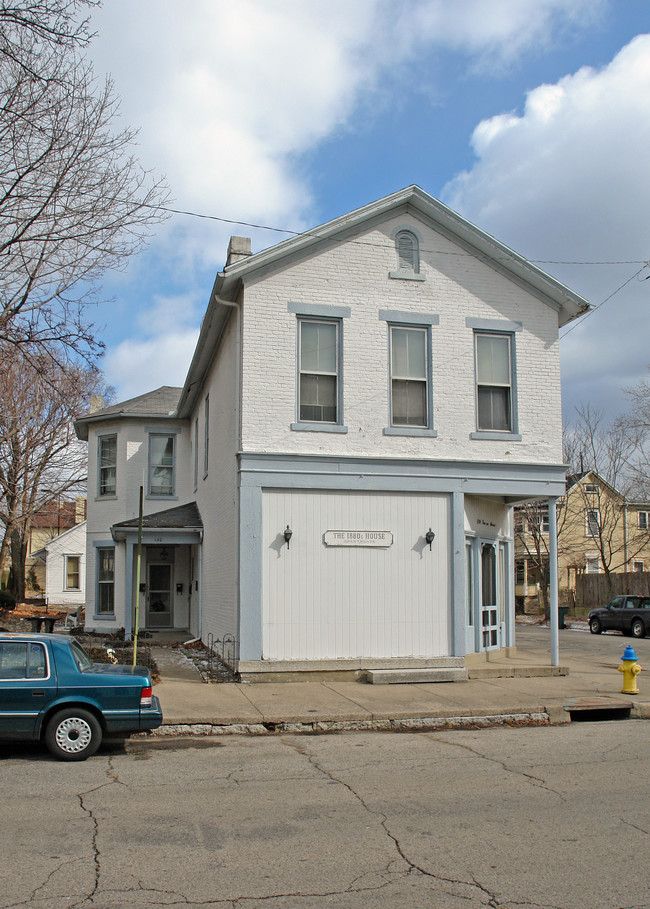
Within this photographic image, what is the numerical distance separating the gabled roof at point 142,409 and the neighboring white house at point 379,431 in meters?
8.26

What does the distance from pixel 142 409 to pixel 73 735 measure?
17.1 m

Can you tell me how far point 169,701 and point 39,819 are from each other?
527 cm

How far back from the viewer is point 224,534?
53.1ft

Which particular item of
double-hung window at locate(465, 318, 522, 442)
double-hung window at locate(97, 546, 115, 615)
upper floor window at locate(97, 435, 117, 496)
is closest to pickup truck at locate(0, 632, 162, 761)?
double-hung window at locate(465, 318, 522, 442)

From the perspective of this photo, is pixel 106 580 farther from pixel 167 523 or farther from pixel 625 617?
pixel 625 617

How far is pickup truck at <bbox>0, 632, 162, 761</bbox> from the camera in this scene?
28.0 feet

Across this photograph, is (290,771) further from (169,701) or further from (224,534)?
(224,534)

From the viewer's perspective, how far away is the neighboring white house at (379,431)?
1390 centimetres

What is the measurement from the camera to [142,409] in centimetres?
2489

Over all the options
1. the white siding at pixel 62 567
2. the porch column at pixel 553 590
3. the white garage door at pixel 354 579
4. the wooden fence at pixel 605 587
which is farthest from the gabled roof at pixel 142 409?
the wooden fence at pixel 605 587

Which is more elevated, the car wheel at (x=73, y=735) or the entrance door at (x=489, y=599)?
the entrance door at (x=489, y=599)

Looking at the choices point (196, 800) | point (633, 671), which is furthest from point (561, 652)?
point (196, 800)

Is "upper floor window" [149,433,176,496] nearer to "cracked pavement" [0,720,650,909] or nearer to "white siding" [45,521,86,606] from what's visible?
"cracked pavement" [0,720,650,909]

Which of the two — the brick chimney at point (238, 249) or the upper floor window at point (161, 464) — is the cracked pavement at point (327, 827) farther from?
the upper floor window at point (161, 464)
